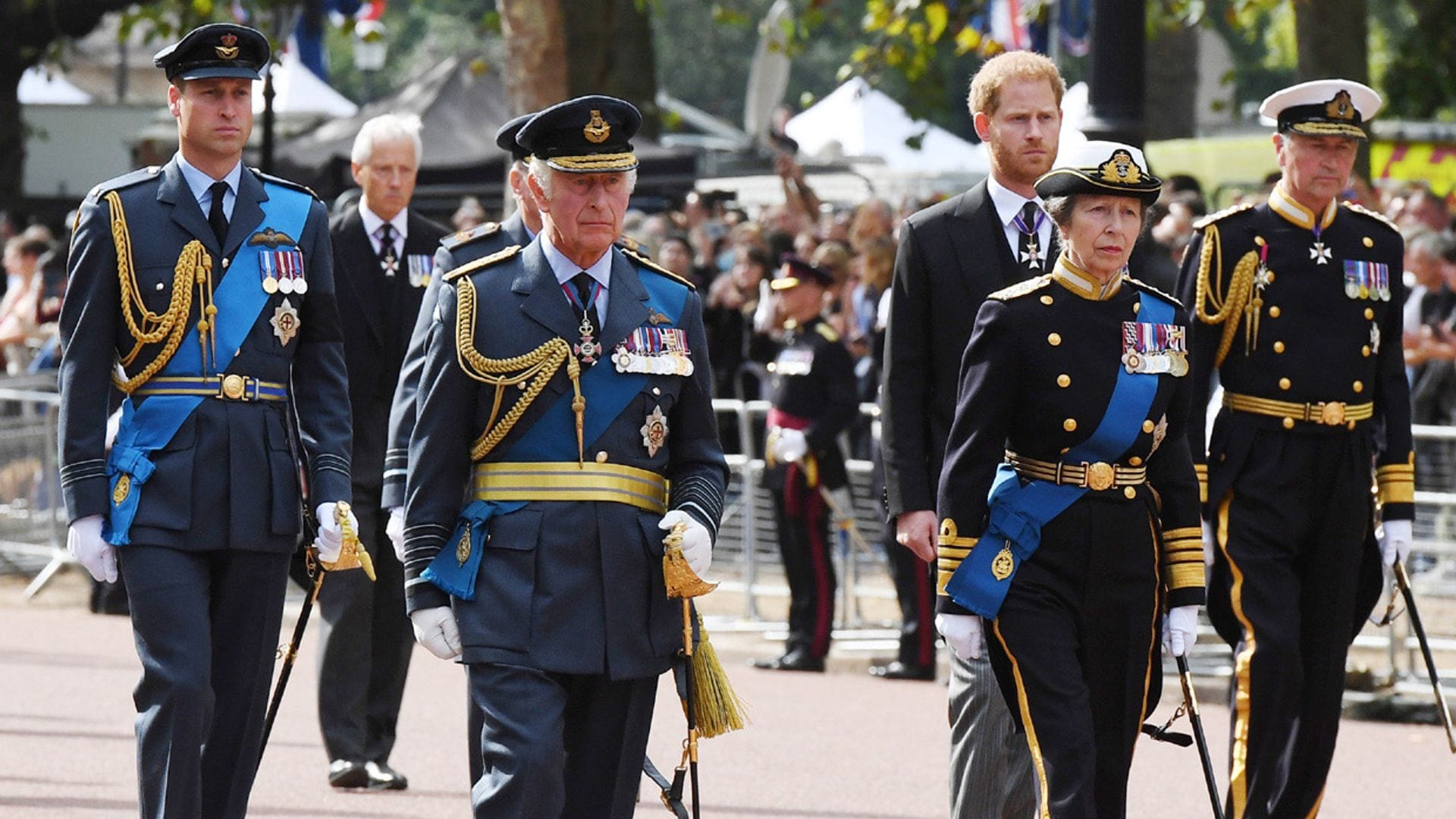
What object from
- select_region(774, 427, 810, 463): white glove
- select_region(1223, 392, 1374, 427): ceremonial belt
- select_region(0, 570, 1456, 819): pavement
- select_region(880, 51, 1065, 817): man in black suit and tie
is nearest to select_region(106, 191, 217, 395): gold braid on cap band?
select_region(880, 51, 1065, 817): man in black suit and tie

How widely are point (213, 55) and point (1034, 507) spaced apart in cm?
242

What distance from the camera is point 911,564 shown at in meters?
12.3

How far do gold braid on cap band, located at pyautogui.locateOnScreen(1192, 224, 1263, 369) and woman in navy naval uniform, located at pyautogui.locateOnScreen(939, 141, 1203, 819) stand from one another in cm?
154

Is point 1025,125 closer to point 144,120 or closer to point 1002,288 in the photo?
point 1002,288

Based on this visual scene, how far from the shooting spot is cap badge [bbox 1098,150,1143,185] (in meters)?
5.93

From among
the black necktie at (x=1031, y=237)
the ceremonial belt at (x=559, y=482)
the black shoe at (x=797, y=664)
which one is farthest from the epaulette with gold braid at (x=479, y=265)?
the black shoe at (x=797, y=664)

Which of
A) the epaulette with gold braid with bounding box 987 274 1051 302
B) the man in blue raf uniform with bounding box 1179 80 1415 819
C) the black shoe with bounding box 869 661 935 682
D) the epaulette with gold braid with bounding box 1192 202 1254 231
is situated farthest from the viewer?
the black shoe with bounding box 869 661 935 682

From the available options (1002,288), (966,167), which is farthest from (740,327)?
(966,167)

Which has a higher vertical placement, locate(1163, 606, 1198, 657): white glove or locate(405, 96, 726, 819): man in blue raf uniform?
locate(405, 96, 726, 819): man in blue raf uniform

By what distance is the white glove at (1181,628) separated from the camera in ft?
20.0

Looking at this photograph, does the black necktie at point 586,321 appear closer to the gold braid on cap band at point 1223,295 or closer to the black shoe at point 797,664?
the gold braid on cap band at point 1223,295

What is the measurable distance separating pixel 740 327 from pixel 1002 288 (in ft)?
32.3

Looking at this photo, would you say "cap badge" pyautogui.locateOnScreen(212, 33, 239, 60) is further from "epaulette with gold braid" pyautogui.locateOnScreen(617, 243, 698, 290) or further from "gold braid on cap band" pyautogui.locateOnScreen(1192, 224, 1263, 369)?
"gold braid on cap band" pyautogui.locateOnScreen(1192, 224, 1263, 369)

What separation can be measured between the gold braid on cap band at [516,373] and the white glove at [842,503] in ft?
23.4
